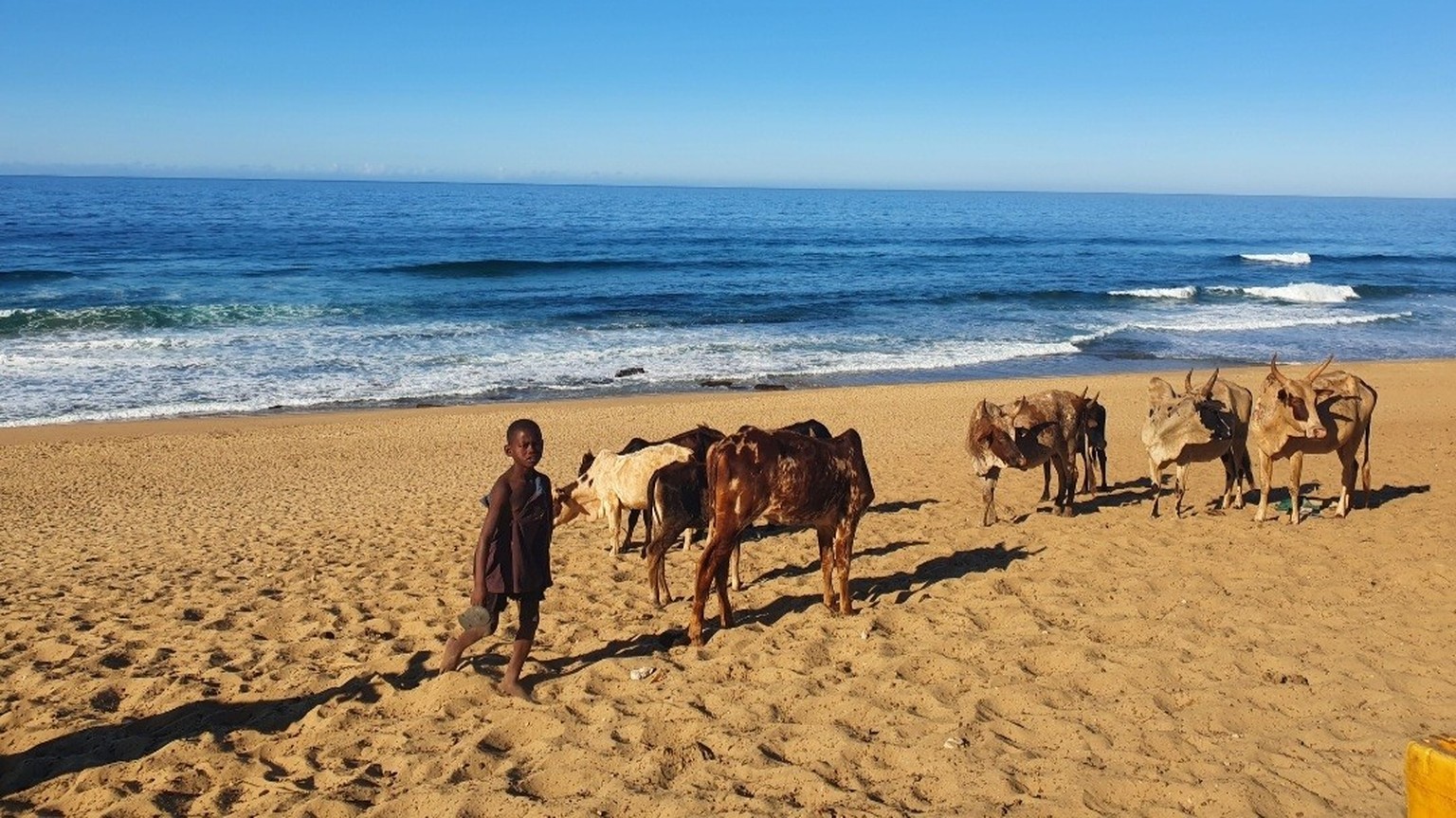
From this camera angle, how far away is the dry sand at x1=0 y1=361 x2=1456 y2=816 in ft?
17.3

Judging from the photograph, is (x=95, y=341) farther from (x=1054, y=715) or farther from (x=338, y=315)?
(x=1054, y=715)

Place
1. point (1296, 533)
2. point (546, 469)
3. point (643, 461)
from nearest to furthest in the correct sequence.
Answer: point (643, 461) → point (1296, 533) → point (546, 469)

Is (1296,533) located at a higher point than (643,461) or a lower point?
lower

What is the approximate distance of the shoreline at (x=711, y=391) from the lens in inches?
738

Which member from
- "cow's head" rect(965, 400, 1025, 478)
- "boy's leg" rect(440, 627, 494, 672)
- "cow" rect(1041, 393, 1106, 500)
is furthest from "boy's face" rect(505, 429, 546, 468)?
"cow" rect(1041, 393, 1106, 500)

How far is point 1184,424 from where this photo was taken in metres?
10.5

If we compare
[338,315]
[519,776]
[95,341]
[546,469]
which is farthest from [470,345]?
[519,776]

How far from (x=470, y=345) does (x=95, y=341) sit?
9494 millimetres

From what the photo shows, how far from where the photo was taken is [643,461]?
8.67 meters

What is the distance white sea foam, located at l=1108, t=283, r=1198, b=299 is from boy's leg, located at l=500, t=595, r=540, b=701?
1526 inches

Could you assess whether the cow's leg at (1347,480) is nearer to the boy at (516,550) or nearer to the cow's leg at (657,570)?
the cow's leg at (657,570)

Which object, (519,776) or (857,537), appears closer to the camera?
(519,776)

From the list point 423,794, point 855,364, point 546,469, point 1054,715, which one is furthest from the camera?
point 855,364

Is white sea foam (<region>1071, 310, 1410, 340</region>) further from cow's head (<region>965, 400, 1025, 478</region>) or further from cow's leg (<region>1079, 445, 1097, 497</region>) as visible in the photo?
cow's head (<region>965, 400, 1025, 478</region>)
